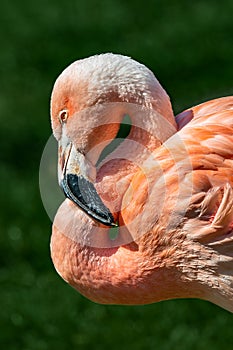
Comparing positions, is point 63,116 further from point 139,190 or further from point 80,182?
point 139,190

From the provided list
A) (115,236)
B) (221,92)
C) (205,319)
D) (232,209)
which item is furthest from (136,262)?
(221,92)

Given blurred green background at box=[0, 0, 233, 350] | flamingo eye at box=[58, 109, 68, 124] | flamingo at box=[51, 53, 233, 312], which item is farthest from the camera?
blurred green background at box=[0, 0, 233, 350]

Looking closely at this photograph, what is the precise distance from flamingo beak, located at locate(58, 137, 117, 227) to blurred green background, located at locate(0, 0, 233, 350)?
1.29m

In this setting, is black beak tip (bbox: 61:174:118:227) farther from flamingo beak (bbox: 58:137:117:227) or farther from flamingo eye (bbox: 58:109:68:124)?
flamingo eye (bbox: 58:109:68:124)

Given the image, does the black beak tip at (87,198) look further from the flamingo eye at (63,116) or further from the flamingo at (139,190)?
the flamingo eye at (63,116)

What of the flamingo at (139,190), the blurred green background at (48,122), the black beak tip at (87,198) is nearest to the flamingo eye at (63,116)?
the flamingo at (139,190)

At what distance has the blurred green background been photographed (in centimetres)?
399

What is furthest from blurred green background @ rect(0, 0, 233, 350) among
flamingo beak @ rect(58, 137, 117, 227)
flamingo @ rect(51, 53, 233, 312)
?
flamingo beak @ rect(58, 137, 117, 227)

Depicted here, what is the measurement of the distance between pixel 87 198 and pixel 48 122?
264cm

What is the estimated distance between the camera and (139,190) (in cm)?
279

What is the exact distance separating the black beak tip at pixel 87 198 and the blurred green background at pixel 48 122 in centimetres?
131

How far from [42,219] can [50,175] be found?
132cm

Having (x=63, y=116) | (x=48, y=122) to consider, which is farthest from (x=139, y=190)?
(x=48, y=122)

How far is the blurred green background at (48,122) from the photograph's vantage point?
3.99m
